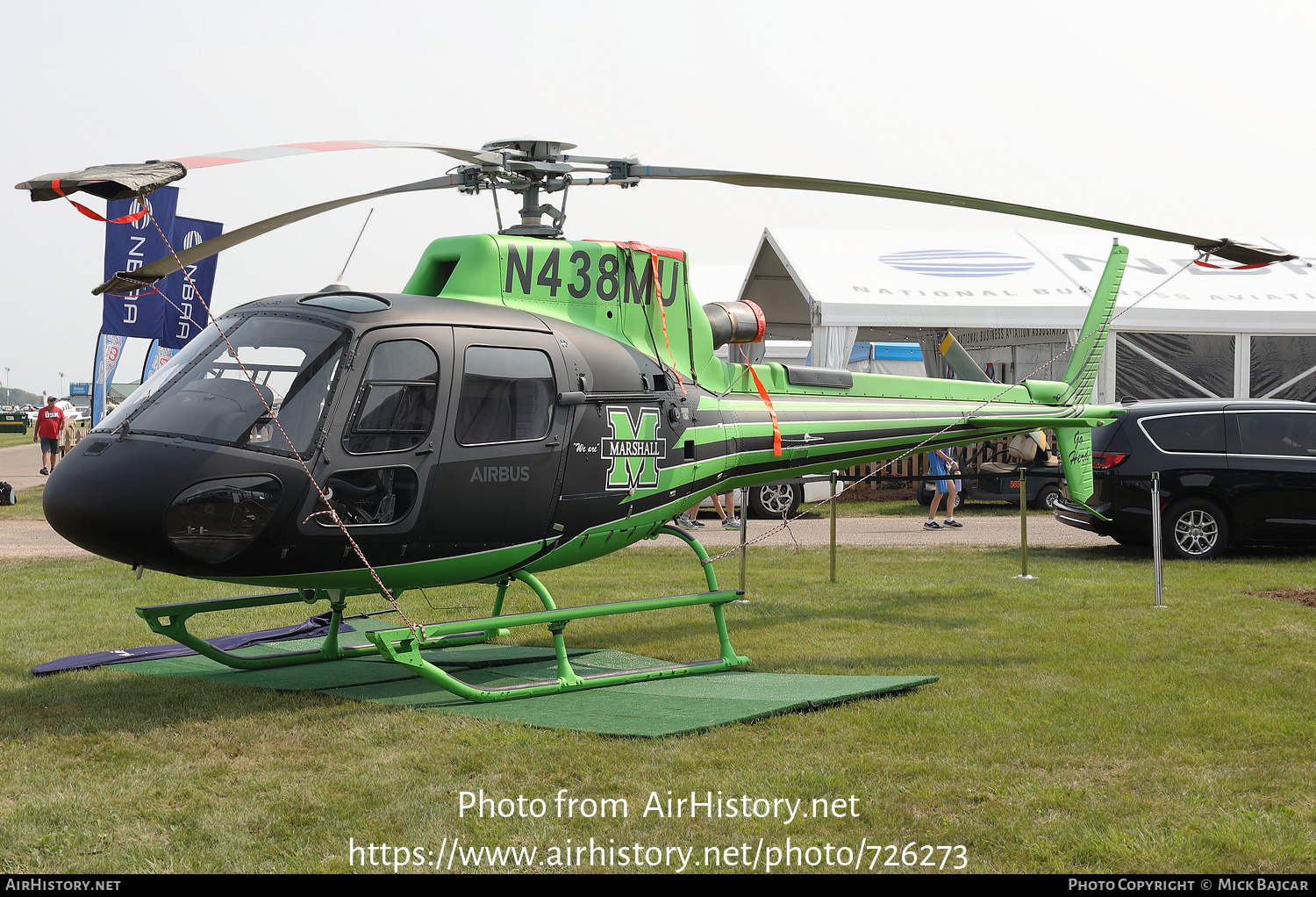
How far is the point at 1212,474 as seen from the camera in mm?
13492

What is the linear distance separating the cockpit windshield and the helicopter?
0.04 feet

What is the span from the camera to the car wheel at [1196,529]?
532 inches

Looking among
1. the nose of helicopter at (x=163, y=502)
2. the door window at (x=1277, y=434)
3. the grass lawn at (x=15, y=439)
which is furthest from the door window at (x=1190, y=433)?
the grass lawn at (x=15, y=439)

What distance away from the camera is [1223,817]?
4.93 m

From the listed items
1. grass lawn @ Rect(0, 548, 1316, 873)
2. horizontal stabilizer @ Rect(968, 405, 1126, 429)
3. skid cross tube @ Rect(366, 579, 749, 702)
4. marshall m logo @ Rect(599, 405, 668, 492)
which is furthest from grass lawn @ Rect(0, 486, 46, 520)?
horizontal stabilizer @ Rect(968, 405, 1126, 429)

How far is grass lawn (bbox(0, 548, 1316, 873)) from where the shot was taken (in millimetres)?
4723

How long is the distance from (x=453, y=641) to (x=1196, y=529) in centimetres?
941

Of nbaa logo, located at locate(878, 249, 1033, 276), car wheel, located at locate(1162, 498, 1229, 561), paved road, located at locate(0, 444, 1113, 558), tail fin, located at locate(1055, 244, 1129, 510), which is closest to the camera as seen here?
tail fin, located at locate(1055, 244, 1129, 510)

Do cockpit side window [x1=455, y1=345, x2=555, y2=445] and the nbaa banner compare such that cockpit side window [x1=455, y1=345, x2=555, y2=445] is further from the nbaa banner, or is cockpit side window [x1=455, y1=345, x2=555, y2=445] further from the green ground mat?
the nbaa banner

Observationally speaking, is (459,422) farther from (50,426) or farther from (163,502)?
(50,426)

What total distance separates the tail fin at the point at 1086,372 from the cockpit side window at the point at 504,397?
225 inches

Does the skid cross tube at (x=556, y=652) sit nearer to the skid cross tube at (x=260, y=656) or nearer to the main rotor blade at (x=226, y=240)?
the skid cross tube at (x=260, y=656)
